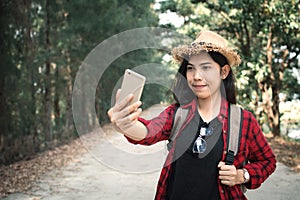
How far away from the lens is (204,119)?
5.69 feet

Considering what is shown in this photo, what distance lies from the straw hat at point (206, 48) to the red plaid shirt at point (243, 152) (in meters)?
0.26

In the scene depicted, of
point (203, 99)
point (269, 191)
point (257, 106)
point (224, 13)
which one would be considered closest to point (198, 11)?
point (224, 13)

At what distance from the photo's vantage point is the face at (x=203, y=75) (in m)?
→ 1.66

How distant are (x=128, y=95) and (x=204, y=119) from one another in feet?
2.18

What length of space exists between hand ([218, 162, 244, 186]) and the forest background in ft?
16.4

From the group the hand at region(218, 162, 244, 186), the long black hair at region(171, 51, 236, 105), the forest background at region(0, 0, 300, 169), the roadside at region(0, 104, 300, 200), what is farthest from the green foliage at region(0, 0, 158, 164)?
the hand at region(218, 162, 244, 186)

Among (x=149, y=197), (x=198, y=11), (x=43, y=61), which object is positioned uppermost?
(x=198, y=11)

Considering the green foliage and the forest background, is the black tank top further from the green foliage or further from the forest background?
the green foliage

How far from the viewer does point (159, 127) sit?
1659 mm

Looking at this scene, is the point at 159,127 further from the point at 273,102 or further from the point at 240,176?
the point at 273,102

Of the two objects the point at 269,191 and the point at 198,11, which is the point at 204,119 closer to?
the point at 269,191

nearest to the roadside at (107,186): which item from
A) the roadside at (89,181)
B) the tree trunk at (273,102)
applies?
the roadside at (89,181)

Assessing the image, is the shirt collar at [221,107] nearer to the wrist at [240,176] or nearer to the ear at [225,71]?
the ear at [225,71]

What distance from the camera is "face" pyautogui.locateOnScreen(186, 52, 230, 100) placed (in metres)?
1.66
